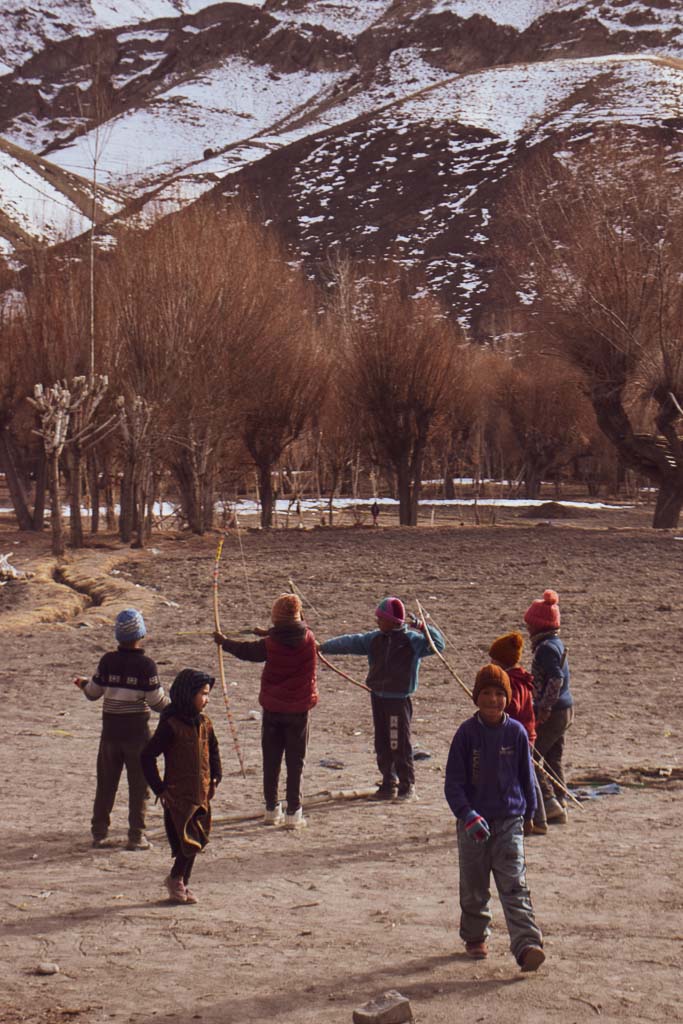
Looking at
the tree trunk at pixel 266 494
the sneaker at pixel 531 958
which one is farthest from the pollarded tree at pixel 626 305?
the sneaker at pixel 531 958

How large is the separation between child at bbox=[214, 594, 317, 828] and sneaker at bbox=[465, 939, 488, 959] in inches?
110

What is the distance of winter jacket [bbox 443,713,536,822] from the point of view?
650cm

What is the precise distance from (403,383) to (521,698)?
3918 centimetres

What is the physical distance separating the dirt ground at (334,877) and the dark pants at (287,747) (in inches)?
11.4

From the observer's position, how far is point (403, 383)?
154 ft

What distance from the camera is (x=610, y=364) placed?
1505 inches

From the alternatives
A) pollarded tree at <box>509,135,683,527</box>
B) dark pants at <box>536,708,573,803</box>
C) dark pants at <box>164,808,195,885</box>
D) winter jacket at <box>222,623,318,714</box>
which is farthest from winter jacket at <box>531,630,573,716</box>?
pollarded tree at <box>509,135,683,527</box>

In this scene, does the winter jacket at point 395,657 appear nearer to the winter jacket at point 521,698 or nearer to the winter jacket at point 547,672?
the winter jacket at point 547,672

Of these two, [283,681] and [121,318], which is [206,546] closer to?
[121,318]

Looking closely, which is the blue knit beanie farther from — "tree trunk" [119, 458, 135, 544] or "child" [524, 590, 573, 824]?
"tree trunk" [119, 458, 135, 544]

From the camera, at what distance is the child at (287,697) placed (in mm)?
9016

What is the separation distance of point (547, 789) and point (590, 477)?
265 feet

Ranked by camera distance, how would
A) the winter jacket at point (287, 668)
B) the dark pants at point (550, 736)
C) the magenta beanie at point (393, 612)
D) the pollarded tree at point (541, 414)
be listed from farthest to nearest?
the pollarded tree at point (541, 414), the magenta beanie at point (393, 612), the dark pants at point (550, 736), the winter jacket at point (287, 668)

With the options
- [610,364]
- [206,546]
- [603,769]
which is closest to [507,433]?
[610,364]
